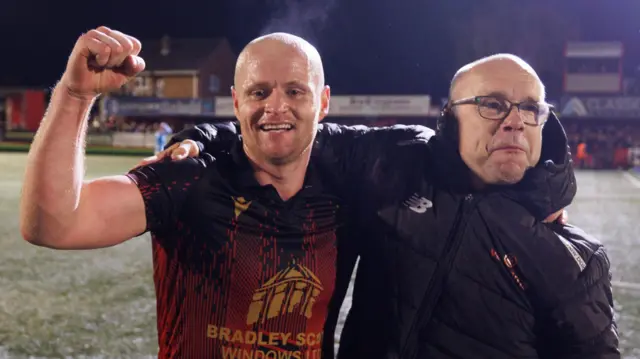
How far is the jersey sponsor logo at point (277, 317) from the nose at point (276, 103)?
0.58 m

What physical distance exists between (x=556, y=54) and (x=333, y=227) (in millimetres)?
37726

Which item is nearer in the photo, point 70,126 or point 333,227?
point 70,126

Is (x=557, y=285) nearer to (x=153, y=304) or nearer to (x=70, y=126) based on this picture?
(x=70, y=126)

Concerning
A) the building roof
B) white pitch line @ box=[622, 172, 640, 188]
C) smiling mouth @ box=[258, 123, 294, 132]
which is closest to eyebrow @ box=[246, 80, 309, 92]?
smiling mouth @ box=[258, 123, 294, 132]

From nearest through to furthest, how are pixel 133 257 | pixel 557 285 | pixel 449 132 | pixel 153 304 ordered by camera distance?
pixel 557 285 < pixel 449 132 < pixel 153 304 < pixel 133 257

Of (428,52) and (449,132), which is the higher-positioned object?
(428,52)

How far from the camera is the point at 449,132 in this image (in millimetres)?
2340

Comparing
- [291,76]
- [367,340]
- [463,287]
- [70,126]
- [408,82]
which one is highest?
[408,82]

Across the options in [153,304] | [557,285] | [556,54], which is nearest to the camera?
[557,285]

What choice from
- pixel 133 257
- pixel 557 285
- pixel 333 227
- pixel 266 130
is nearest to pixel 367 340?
pixel 333 227

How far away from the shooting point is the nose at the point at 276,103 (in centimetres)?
221

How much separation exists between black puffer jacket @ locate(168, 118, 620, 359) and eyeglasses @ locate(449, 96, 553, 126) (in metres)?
0.09

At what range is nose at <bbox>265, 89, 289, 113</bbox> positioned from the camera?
7.27 feet

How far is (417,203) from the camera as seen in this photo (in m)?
2.31
